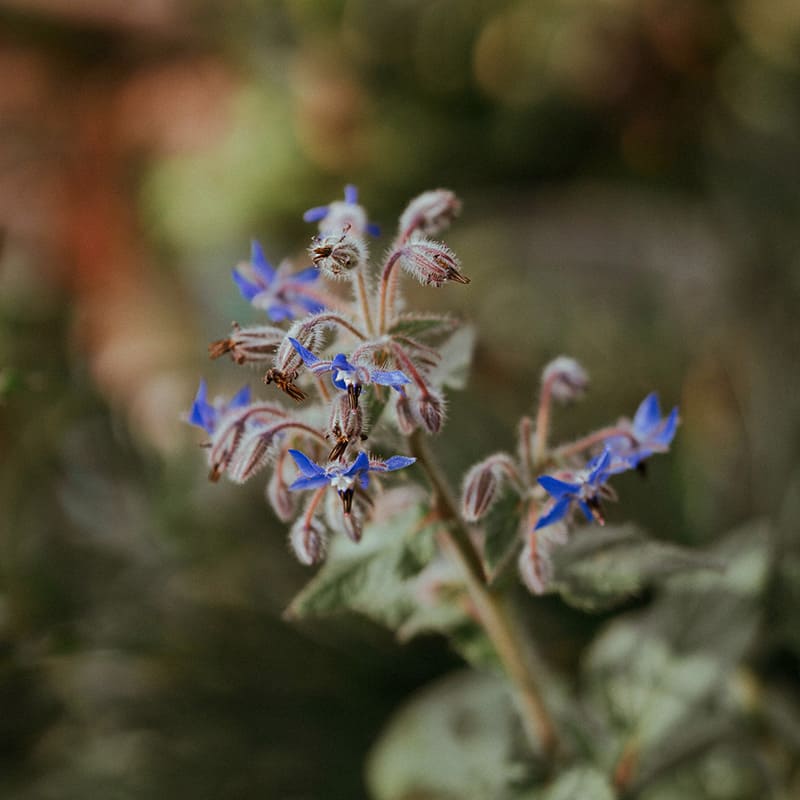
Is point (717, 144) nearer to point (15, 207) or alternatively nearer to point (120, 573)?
point (120, 573)

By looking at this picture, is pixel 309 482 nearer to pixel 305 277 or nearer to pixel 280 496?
pixel 280 496

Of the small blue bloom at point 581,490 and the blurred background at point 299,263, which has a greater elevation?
the blurred background at point 299,263

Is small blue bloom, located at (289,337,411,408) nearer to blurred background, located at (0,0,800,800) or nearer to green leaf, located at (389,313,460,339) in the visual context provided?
green leaf, located at (389,313,460,339)

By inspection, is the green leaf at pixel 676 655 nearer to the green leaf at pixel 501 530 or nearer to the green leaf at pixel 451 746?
the green leaf at pixel 451 746

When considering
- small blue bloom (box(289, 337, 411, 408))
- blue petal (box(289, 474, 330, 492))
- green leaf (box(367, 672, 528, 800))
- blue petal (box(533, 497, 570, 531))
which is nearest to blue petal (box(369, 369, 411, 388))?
small blue bloom (box(289, 337, 411, 408))

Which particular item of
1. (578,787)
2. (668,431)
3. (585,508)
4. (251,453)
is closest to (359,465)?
(251,453)

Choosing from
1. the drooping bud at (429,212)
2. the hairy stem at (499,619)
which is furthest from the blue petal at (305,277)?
the hairy stem at (499,619)
